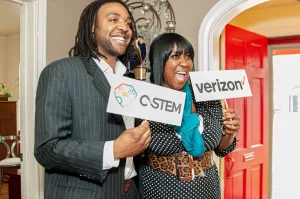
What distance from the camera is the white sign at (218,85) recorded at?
52.6 inches

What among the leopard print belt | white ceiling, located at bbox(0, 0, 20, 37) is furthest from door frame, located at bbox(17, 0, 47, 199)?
white ceiling, located at bbox(0, 0, 20, 37)

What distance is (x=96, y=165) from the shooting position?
1.08 meters

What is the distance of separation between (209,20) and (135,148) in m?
1.43

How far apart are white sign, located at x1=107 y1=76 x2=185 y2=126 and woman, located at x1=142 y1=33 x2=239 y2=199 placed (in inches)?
11.4

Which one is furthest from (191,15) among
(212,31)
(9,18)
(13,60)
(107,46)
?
(13,60)

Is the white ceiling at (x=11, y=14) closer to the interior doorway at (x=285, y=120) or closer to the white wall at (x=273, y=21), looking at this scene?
the white wall at (x=273, y=21)

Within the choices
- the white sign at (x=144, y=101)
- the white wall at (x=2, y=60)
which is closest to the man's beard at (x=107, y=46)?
the white sign at (x=144, y=101)

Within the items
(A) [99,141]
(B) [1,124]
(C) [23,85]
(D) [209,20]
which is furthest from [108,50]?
(B) [1,124]

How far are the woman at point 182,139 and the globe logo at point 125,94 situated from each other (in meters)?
0.41

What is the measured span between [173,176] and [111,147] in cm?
45

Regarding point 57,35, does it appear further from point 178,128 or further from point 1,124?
point 1,124

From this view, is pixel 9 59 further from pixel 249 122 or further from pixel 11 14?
pixel 249 122

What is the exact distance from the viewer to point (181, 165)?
4.67 feet

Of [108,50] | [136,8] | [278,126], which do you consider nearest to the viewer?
[108,50]
